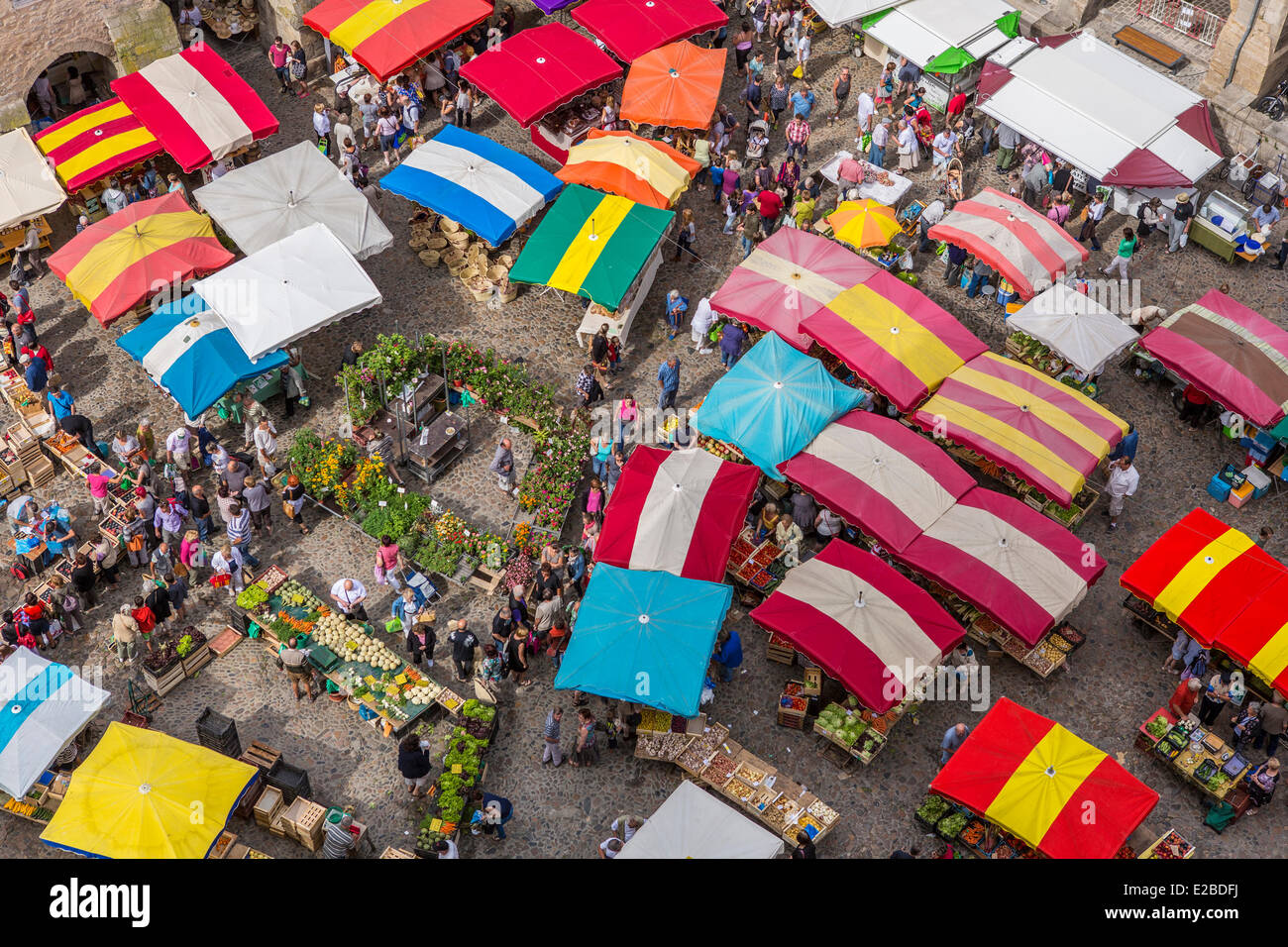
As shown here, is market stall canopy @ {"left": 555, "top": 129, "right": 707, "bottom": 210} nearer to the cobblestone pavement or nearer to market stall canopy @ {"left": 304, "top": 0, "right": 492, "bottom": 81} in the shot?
the cobblestone pavement

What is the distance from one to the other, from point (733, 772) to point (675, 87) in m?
15.7

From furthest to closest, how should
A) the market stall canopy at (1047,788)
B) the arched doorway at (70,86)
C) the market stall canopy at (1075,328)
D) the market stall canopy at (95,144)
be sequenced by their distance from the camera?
the arched doorway at (70,86)
the market stall canopy at (95,144)
the market stall canopy at (1075,328)
the market stall canopy at (1047,788)

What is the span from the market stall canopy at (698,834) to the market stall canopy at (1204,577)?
303 inches

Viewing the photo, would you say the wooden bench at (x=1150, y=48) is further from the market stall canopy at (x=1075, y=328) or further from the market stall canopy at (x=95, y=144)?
the market stall canopy at (x=95, y=144)

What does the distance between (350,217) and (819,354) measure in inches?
375

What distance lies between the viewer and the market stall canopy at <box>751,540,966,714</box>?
69.2 feet

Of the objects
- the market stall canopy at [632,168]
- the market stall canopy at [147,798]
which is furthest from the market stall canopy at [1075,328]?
the market stall canopy at [147,798]

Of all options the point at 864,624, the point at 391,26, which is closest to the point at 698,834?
the point at 864,624

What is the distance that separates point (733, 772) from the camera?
2122 cm

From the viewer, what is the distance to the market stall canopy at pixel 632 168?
28312 mm

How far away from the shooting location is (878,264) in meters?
28.4

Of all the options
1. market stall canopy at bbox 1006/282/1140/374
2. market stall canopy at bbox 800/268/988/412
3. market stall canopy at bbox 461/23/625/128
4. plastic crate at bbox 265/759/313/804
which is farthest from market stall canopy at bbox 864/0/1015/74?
plastic crate at bbox 265/759/313/804

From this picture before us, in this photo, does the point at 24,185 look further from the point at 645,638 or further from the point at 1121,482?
the point at 1121,482

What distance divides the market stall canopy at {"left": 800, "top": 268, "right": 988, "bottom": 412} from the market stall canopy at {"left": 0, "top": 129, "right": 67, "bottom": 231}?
15.4 meters
